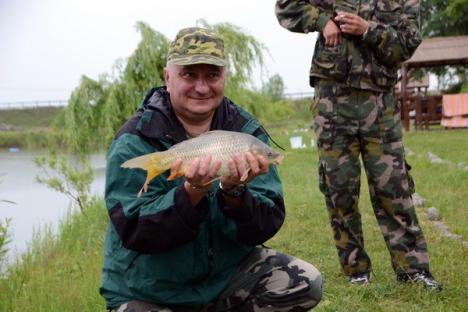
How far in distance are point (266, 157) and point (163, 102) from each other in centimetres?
68

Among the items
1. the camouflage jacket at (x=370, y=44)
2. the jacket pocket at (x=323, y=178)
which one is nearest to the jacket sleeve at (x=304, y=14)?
the camouflage jacket at (x=370, y=44)

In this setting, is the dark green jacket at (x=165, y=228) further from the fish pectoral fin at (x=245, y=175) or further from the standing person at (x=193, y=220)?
the fish pectoral fin at (x=245, y=175)

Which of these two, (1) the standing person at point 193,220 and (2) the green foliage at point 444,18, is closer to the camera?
(1) the standing person at point 193,220

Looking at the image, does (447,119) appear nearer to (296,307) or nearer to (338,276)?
(338,276)

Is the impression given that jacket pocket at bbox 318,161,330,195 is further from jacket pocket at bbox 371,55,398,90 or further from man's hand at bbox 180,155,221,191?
man's hand at bbox 180,155,221,191

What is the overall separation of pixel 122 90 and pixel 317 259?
626cm

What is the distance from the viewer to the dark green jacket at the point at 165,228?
91.8 inches

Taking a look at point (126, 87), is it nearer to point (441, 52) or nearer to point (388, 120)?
point (388, 120)

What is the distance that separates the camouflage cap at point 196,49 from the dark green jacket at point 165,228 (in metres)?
0.25

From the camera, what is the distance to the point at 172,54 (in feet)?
8.65

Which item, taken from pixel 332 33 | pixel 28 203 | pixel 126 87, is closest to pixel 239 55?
pixel 126 87

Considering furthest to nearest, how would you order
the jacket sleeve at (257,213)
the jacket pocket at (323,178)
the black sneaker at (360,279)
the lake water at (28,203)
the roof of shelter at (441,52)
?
1. the roof of shelter at (441,52)
2. the lake water at (28,203)
3. the jacket pocket at (323,178)
4. the black sneaker at (360,279)
5. the jacket sleeve at (257,213)

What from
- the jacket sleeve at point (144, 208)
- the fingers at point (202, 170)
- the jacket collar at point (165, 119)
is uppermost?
the jacket collar at point (165, 119)

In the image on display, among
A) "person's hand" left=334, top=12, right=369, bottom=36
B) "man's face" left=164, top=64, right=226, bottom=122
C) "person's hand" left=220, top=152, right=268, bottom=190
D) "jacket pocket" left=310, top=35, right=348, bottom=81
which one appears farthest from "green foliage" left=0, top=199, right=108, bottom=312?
"person's hand" left=334, top=12, right=369, bottom=36
